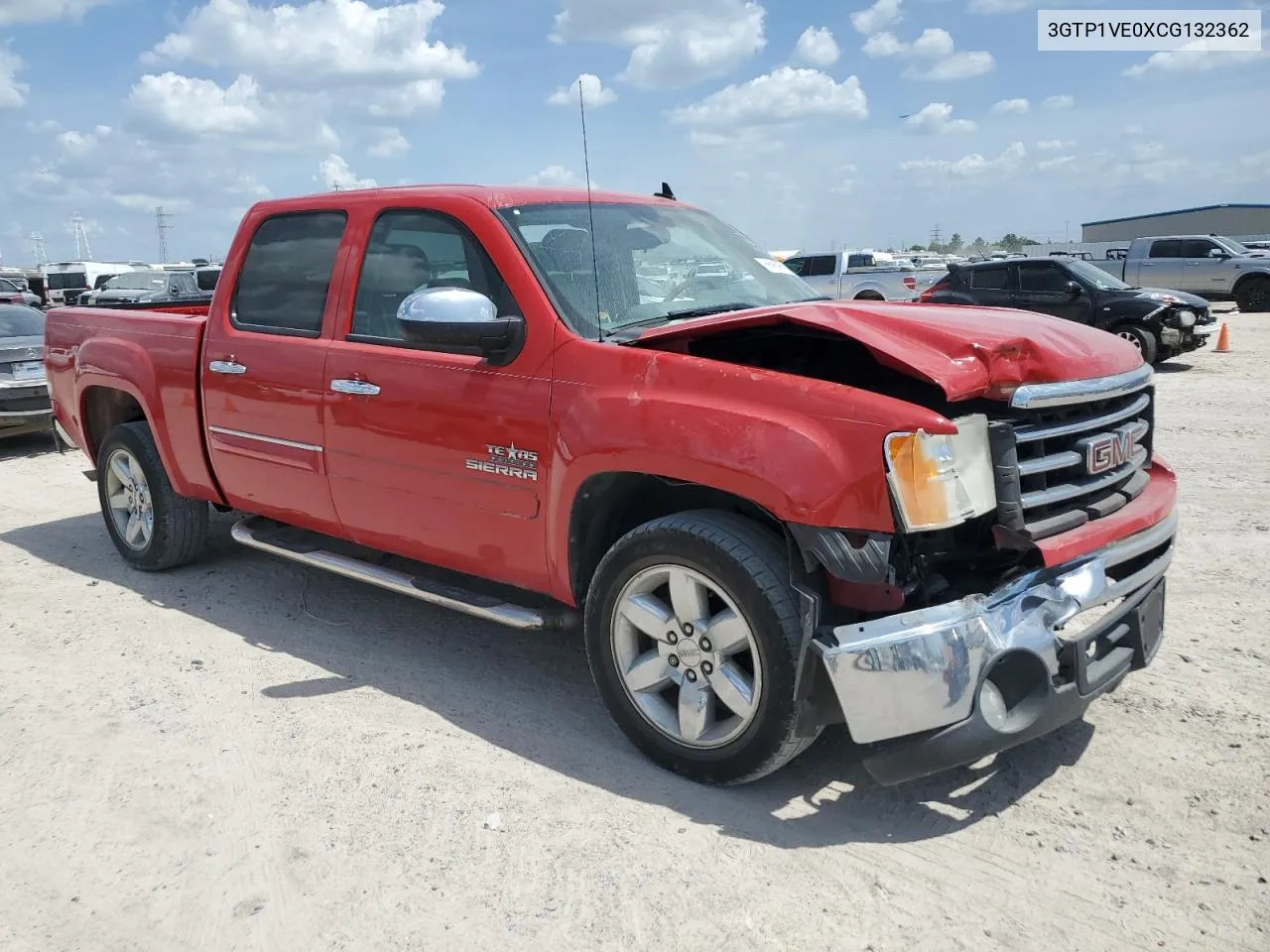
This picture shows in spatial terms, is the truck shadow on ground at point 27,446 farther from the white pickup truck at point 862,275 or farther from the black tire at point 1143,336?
the white pickup truck at point 862,275

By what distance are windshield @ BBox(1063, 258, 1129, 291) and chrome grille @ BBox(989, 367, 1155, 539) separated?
39.7 ft

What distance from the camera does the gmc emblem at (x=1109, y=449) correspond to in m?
3.21

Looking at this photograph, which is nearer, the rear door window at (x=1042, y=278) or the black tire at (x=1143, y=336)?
the black tire at (x=1143, y=336)

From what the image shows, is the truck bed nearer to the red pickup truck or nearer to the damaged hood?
the red pickup truck

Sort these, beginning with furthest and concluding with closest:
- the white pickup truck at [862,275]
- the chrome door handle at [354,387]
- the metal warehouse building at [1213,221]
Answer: the metal warehouse building at [1213,221] < the white pickup truck at [862,275] < the chrome door handle at [354,387]

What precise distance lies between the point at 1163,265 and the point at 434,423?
23.1 meters

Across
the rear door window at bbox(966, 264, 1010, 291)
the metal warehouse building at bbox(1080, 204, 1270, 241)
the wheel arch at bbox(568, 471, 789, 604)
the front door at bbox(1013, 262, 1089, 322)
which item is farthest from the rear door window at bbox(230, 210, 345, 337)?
the metal warehouse building at bbox(1080, 204, 1270, 241)

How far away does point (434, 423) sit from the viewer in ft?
12.9

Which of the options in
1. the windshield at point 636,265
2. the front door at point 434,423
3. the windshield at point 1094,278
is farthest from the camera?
the windshield at point 1094,278

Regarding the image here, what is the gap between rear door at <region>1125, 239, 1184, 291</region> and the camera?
74.5 feet

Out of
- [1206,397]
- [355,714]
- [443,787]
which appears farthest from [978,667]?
[1206,397]

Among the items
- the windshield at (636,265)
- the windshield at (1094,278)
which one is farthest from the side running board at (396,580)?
the windshield at (1094,278)

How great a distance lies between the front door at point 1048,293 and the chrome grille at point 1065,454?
39.4 ft

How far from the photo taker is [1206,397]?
1098 centimetres
